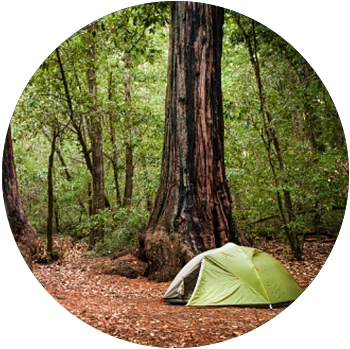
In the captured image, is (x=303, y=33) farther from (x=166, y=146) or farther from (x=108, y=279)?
(x=108, y=279)

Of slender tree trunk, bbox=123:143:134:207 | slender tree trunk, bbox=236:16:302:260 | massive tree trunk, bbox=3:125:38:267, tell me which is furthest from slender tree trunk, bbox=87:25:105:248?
slender tree trunk, bbox=236:16:302:260

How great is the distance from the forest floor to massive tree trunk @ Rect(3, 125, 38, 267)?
17 cm

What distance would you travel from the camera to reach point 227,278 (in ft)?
11.6

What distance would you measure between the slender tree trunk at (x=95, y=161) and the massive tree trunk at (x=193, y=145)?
358mm

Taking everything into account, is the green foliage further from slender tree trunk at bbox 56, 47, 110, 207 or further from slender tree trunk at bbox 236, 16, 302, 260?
slender tree trunk at bbox 236, 16, 302, 260

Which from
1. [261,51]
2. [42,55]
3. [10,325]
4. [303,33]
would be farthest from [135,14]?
[10,325]

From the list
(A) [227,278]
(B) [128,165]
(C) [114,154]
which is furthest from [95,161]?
(A) [227,278]

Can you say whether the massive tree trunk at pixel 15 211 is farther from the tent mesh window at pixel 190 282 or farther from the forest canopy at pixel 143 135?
the tent mesh window at pixel 190 282

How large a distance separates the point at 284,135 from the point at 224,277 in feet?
3.68

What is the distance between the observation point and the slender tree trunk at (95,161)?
11.6 ft

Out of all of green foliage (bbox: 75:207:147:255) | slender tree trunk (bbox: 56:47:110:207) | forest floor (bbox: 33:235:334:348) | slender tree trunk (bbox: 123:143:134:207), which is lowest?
forest floor (bbox: 33:235:334:348)

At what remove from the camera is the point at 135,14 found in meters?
3.72

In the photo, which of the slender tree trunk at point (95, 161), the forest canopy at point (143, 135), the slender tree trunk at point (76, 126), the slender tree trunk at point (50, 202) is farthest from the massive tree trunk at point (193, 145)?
the slender tree trunk at point (50, 202)

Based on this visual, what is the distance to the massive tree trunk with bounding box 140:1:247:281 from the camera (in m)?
3.55
